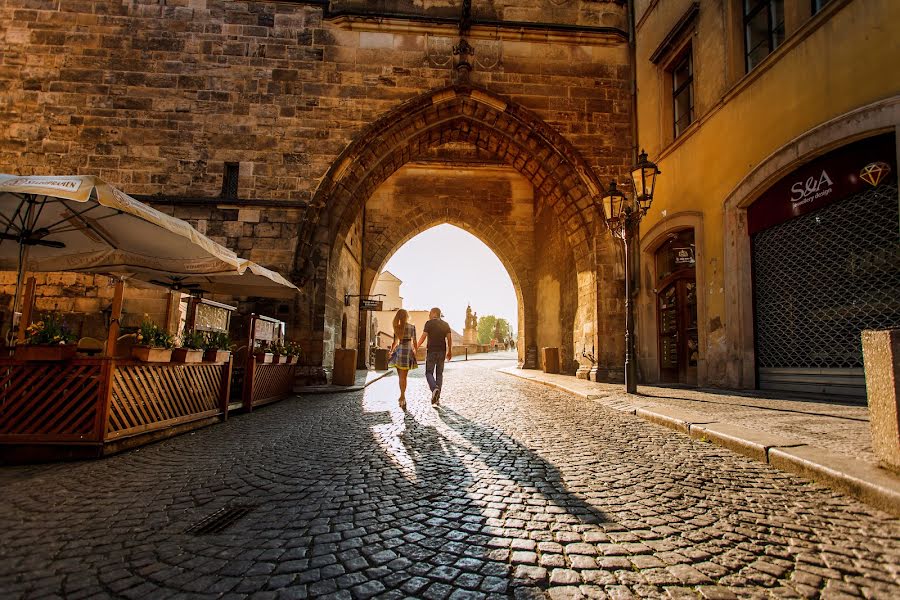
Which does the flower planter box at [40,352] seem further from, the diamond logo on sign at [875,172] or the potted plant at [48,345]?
the diamond logo on sign at [875,172]

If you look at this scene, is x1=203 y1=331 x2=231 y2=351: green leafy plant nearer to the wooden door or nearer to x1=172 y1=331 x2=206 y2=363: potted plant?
x1=172 y1=331 x2=206 y2=363: potted plant

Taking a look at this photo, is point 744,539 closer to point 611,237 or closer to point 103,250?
point 103,250

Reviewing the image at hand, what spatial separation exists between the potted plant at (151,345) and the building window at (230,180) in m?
6.40

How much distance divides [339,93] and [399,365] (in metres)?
7.13

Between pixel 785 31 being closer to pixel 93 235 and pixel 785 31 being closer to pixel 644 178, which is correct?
pixel 644 178

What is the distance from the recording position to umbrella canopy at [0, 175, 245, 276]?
13.4 ft

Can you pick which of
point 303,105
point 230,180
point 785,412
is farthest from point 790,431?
point 230,180

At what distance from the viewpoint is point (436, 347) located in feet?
23.7

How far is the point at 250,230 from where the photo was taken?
984cm

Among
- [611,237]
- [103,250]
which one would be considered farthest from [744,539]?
[611,237]

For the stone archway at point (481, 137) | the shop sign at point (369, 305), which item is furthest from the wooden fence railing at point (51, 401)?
the shop sign at point (369, 305)

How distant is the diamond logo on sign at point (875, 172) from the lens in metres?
5.20

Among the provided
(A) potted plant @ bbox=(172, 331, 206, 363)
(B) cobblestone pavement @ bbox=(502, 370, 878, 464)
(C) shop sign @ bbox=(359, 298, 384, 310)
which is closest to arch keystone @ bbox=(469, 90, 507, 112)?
(B) cobblestone pavement @ bbox=(502, 370, 878, 464)

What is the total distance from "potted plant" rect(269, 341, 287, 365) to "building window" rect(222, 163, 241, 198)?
163 inches
